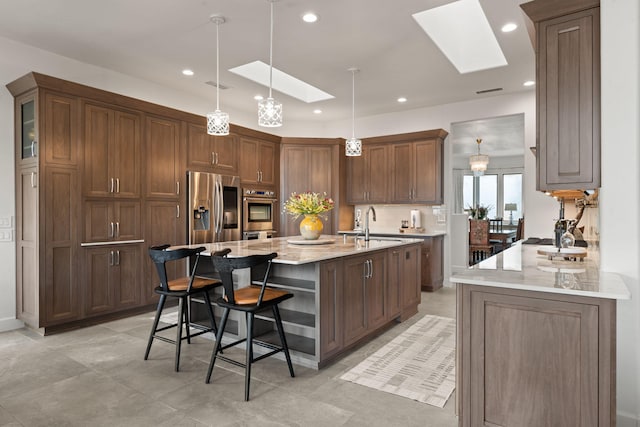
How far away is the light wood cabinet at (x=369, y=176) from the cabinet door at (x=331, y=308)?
3.59 m

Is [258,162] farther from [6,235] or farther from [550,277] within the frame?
[550,277]

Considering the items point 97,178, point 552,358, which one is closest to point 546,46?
point 552,358

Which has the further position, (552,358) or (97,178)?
(97,178)

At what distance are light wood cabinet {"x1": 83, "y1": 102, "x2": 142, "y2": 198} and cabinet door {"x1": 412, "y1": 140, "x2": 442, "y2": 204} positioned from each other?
3998mm

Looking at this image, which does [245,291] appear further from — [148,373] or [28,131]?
[28,131]

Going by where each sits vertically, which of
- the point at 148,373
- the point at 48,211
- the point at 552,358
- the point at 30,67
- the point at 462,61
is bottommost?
the point at 148,373

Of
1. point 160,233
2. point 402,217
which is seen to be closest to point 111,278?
point 160,233

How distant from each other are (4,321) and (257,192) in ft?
11.0

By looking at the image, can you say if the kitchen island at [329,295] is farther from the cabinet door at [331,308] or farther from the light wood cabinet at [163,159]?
the light wood cabinet at [163,159]

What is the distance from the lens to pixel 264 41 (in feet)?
12.3

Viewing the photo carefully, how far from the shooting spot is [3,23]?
337 cm

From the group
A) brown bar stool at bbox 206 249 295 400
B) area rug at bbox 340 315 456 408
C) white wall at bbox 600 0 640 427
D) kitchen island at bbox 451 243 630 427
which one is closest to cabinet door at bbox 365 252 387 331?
area rug at bbox 340 315 456 408

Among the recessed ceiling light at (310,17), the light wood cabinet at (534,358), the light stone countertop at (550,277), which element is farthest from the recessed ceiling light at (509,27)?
the light wood cabinet at (534,358)

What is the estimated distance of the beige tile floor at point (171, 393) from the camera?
7.17 ft
